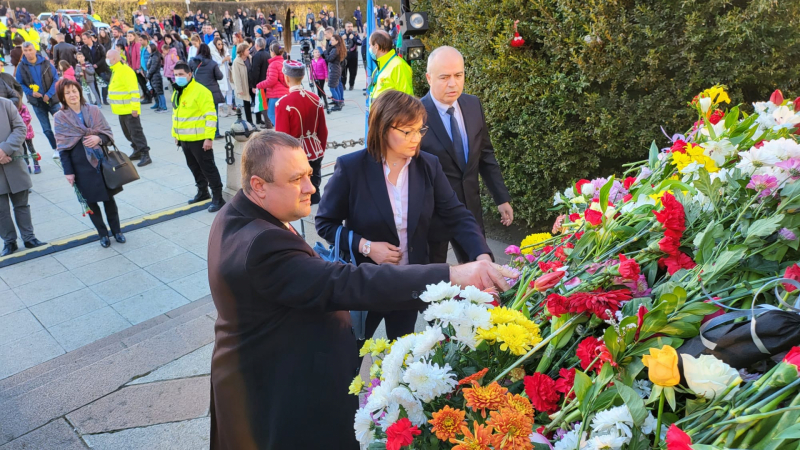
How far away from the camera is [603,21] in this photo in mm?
4309

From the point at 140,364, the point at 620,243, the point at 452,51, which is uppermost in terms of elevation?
the point at 452,51

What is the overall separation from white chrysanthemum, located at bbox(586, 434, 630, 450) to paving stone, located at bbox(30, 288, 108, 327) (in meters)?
5.16

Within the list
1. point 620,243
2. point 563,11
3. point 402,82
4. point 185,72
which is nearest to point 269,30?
point 185,72

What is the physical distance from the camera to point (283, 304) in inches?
73.9

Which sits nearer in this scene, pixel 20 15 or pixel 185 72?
pixel 185 72

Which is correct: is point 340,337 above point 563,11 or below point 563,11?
below

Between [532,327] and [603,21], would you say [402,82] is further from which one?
[532,327]

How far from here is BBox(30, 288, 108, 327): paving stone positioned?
196 inches

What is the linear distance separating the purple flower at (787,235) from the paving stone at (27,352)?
4821mm

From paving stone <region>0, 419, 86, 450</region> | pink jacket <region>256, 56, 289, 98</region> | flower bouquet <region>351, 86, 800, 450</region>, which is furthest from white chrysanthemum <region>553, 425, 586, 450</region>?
pink jacket <region>256, 56, 289, 98</region>

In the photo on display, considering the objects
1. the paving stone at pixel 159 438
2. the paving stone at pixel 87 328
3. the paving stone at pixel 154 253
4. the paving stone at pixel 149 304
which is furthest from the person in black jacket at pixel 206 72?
the paving stone at pixel 159 438

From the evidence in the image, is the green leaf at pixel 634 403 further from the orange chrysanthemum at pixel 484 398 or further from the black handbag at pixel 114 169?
the black handbag at pixel 114 169

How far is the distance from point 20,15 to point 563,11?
33.7 metres

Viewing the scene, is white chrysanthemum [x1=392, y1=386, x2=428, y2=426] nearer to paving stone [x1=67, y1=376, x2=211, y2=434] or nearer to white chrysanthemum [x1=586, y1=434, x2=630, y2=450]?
white chrysanthemum [x1=586, y1=434, x2=630, y2=450]
